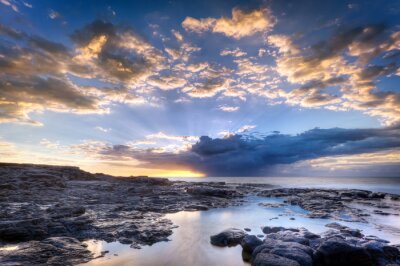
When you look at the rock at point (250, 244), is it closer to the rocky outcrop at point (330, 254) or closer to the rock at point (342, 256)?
the rocky outcrop at point (330, 254)

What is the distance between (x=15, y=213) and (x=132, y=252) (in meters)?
12.4

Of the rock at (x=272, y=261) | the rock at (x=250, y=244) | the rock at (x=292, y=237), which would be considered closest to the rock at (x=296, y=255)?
the rock at (x=272, y=261)

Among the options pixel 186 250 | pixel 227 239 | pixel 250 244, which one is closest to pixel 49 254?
pixel 186 250

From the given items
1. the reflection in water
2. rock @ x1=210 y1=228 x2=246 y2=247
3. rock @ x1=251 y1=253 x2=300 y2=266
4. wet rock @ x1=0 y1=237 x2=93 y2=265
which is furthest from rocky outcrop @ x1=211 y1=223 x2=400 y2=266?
wet rock @ x1=0 y1=237 x2=93 y2=265

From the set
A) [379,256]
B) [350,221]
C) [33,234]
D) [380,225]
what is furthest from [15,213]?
[380,225]

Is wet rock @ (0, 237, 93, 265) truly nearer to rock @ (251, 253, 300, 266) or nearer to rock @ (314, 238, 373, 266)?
rock @ (251, 253, 300, 266)

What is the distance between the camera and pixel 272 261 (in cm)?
1010

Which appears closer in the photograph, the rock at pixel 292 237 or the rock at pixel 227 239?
the rock at pixel 292 237

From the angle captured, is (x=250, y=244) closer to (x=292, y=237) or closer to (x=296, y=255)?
(x=292, y=237)

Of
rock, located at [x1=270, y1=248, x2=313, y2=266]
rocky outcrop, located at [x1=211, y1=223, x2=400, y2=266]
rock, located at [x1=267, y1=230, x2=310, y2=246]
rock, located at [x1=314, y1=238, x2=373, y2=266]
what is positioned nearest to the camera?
rock, located at [x1=270, y1=248, x2=313, y2=266]

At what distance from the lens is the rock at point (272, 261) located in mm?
9836

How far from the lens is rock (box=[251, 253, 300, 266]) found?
32.3 ft

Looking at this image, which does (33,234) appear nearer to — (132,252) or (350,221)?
(132,252)

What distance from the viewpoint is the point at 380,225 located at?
22.8m
